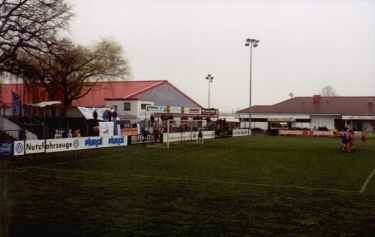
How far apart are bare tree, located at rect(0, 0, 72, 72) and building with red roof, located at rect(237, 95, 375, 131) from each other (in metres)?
47.5

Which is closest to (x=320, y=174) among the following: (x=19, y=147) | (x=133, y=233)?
(x=133, y=233)

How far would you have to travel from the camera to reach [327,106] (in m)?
77.8

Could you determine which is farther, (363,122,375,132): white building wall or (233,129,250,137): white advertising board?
(363,122,375,132): white building wall

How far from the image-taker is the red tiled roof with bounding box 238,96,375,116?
74.2 metres

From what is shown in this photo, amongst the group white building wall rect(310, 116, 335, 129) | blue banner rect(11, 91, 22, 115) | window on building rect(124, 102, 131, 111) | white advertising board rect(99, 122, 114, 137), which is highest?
window on building rect(124, 102, 131, 111)

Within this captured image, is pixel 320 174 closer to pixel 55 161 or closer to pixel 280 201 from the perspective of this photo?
pixel 280 201

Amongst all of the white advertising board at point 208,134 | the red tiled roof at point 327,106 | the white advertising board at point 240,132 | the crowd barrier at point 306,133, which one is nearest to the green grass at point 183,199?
the white advertising board at point 208,134

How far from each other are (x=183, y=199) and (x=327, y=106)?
68.9m

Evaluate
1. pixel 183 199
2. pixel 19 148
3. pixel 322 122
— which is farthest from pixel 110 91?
pixel 183 199

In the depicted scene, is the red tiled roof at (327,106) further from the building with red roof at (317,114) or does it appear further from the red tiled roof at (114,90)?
the red tiled roof at (114,90)

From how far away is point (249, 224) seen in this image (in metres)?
10.1

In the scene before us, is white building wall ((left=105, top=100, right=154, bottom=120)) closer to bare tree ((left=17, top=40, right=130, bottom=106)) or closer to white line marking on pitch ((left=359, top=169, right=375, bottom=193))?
bare tree ((left=17, top=40, right=130, bottom=106))

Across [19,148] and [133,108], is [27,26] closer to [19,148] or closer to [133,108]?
[19,148]

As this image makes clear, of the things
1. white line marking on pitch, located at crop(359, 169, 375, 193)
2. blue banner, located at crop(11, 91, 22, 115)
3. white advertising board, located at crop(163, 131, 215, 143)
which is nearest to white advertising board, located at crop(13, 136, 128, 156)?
blue banner, located at crop(11, 91, 22, 115)
